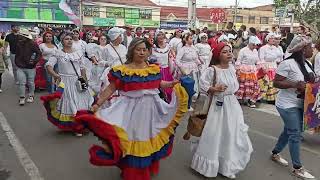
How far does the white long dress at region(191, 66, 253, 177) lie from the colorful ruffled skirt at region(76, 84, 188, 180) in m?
0.50

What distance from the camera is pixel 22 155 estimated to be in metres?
6.07

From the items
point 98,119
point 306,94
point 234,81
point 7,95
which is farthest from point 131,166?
point 7,95

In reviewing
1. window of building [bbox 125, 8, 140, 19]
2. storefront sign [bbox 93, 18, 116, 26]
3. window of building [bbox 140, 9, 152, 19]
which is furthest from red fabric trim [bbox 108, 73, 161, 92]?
window of building [bbox 140, 9, 152, 19]

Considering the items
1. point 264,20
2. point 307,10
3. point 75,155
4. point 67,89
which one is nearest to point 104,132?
point 75,155

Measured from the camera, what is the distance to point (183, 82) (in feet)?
15.7

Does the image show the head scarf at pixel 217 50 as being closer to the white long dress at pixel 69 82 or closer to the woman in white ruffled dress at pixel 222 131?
the woman in white ruffled dress at pixel 222 131

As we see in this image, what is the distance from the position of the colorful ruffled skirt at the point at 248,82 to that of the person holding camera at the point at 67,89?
4187mm

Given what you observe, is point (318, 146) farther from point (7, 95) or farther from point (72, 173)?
point (7, 95)

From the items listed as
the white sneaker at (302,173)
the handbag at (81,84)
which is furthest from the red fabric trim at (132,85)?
the handbag at (81,84)

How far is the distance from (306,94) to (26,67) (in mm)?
7091

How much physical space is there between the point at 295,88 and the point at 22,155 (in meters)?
3.91

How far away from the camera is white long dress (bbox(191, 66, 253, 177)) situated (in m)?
5.00

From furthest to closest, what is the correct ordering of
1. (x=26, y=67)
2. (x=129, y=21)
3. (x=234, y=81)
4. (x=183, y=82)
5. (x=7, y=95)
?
1. (x=129, y=21)
2. (x=7, y=95)
3. (x=26, y=67)
4. (x=234, y=81)
5. (x=183, y=82)

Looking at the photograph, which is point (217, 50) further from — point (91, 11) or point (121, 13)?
point (121, 13)
